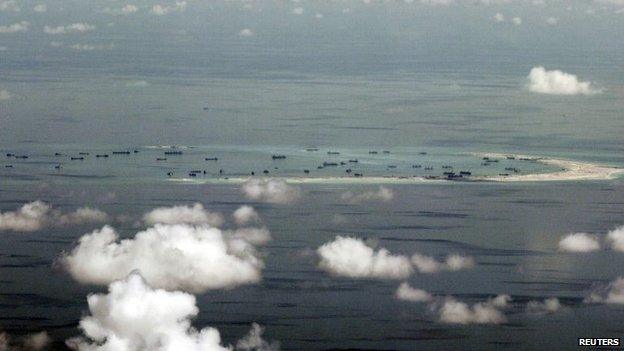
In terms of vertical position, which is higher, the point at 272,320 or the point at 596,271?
the point at 596,271

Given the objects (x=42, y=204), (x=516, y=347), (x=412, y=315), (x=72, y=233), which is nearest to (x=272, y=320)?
(x=412, y=315)

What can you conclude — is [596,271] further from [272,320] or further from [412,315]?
[272,320]

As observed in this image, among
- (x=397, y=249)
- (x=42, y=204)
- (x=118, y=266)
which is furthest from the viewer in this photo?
(x=42, y=204)

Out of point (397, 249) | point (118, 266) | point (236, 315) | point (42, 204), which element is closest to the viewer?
point (236, 315)

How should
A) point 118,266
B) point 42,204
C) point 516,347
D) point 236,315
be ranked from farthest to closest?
point 42,204 < point 118,266 < point 236,315 < point 516,347

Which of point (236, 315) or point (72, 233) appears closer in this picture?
point (236, 315)

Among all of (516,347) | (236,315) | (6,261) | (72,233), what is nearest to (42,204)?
(72,233)

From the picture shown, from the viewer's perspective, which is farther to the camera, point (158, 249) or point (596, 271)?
point (596, 271)

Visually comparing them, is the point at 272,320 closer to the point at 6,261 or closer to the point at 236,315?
the point at 236,315

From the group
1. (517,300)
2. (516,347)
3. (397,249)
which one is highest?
(397,249)
